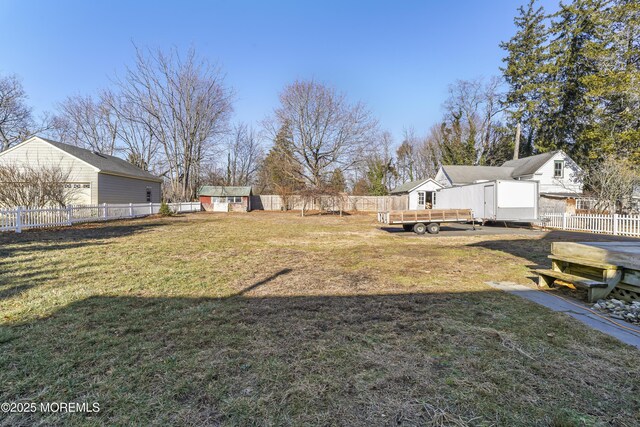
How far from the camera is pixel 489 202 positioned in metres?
15.0

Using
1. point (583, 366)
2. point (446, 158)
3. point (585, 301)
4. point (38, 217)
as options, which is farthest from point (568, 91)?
point (38, 217)

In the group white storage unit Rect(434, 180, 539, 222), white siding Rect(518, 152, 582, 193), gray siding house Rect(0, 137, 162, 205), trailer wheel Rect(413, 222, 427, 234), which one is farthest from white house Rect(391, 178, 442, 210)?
gray siding house Rect(0, 137, 162, 205)

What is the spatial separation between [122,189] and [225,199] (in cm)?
1164

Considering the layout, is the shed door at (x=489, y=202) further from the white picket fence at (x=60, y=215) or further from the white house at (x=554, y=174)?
the white picket fence at (x=60, y=215)

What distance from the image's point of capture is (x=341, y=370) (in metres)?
2.43

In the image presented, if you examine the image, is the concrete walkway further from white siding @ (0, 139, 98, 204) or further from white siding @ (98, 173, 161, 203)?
white siding @ (98, 173, 161, 203)

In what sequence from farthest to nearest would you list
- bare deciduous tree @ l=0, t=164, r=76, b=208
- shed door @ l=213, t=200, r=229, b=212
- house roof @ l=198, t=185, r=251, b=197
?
house roof @ l=198, t=185, r=251, b=197 → shed door @ l=213, t=200, r=229, b=212 → bare deciduous tree @ l=0, t=164, r=76, b=208

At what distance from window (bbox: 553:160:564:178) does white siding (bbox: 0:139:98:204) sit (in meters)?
35.7

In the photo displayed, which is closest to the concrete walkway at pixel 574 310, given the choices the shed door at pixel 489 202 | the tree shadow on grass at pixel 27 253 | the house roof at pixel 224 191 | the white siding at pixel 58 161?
the tree shadow on grass at pixel 27 253

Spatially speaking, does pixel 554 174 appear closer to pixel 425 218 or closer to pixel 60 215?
pixel 425 218

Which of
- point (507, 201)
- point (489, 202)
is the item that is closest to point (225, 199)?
point (489, 202)

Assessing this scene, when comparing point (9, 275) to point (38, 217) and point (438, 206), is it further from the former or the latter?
point (438, 206)

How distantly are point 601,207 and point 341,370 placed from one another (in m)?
25.0

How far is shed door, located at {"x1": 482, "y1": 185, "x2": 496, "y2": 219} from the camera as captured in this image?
583 inches
